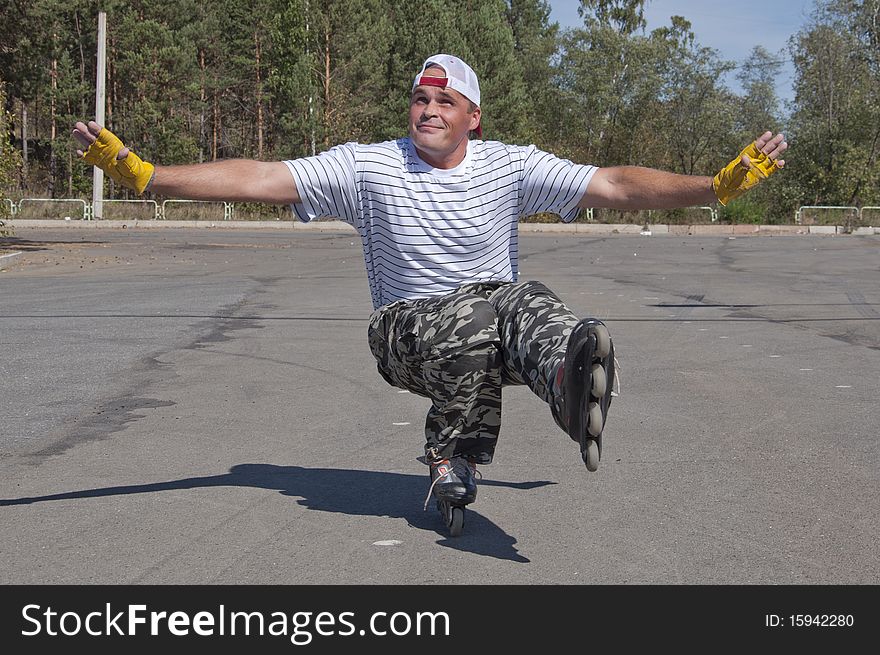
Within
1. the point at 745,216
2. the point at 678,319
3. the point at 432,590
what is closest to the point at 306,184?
the point at 432,590

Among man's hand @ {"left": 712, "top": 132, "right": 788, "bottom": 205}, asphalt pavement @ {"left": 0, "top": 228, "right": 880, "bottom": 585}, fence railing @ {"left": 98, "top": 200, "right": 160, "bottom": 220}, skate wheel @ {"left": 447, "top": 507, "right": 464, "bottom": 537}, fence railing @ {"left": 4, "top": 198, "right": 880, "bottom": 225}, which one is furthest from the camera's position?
fence railing @ {"left": 98, "top": 200, "right": 160, "bottom": 220}

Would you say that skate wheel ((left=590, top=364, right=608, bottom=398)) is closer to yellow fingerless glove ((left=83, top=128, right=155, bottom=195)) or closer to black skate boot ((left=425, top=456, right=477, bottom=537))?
black skate boot ((left=425, top=456, right=477, bottom=537))

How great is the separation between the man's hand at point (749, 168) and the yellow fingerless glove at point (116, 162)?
2.08 m

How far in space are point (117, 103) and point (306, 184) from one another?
63.7 metres

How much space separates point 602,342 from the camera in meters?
3.97

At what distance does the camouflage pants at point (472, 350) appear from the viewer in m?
4.40

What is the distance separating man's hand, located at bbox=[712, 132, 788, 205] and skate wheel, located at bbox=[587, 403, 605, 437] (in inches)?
44.3

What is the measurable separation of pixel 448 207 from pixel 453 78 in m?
0.53

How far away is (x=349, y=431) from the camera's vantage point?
705 centimetres

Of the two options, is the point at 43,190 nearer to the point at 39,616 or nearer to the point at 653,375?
the point at 653,375

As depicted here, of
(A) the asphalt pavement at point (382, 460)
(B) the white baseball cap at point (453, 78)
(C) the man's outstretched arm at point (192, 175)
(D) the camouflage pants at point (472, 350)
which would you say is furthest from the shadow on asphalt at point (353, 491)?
(B) the white baseball cap at point (453, 78)

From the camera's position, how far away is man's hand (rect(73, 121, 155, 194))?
4477mm

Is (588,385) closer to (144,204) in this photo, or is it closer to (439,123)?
(439,123)

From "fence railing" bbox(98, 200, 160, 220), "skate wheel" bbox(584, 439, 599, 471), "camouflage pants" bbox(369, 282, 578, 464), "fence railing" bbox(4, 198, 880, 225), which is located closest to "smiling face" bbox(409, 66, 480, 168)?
"camouflage pants" bbox(369, 282, 578, 464)
